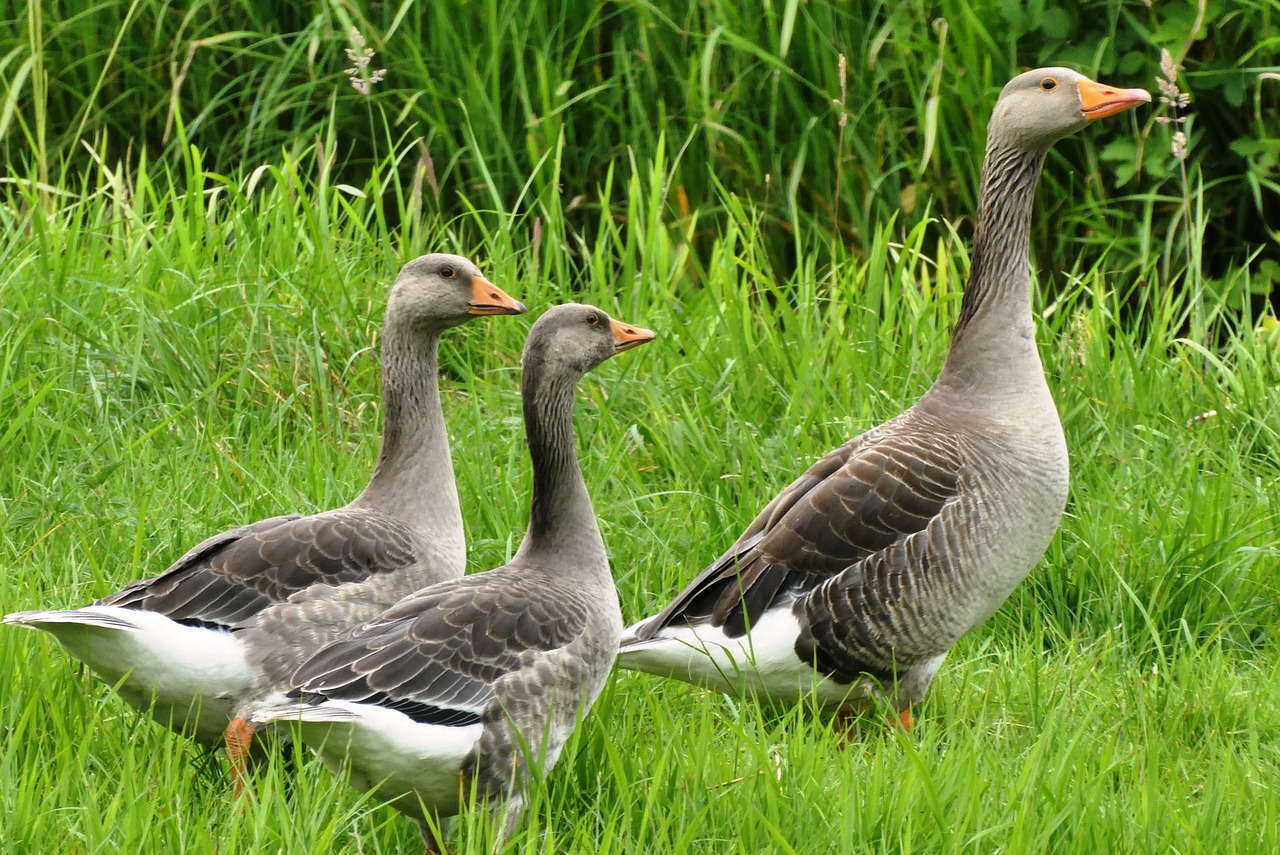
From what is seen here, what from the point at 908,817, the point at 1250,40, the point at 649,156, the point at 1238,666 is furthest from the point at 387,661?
the point at 1250,40

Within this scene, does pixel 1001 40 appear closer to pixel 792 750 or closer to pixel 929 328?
pixel 929 328

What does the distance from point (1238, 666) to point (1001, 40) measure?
3443 mm

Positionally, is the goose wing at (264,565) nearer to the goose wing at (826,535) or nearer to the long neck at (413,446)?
the long neck at (413,446)

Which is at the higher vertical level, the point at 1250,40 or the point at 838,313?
the point at 1250,40

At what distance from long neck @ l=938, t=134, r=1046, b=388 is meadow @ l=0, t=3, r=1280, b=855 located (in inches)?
27.5

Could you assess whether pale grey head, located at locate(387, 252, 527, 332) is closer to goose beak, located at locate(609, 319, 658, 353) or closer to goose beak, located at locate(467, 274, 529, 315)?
goose beak, located at locate(467, 274, 529, 315)

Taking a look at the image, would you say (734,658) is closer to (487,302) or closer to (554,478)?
(554,478)

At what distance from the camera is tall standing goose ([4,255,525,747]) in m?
3.75

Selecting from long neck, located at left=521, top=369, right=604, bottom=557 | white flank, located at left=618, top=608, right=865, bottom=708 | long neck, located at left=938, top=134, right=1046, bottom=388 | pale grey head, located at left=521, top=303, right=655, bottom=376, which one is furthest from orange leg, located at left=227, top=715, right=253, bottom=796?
long neck, located at left=938, top=134, right=1046, bottom=388

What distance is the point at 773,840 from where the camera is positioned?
3305 mm

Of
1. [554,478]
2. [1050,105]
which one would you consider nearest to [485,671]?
[554,478]

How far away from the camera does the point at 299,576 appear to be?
161 inches

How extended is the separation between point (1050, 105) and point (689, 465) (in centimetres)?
169

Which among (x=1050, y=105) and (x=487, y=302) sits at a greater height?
(x=1050, y=105)
